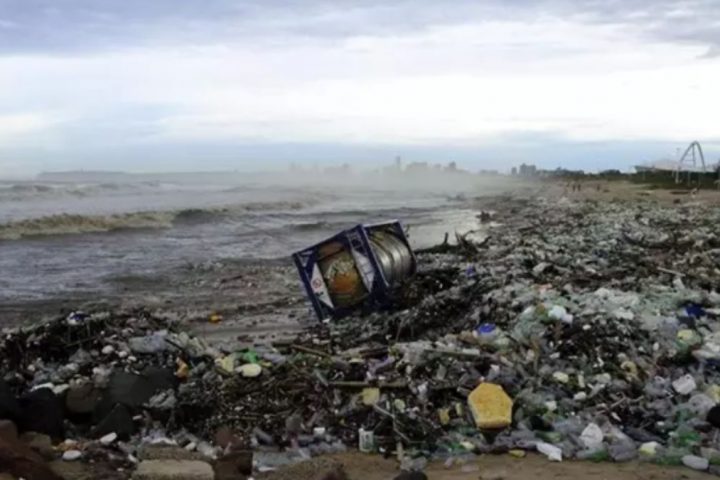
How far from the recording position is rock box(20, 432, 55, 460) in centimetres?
515

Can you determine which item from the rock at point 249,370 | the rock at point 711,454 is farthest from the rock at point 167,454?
the rock at point 711,454

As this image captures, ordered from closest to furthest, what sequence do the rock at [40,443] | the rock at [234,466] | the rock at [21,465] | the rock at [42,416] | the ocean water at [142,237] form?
the rock at [21,465] < the rock at [234,466] < the rock at [40,443] < the rock at [42,416] < the ocean water at [142,237]

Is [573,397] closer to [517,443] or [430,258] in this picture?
[517,443]

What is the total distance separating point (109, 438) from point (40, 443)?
1.51ft

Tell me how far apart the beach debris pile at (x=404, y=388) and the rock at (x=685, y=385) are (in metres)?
0.02

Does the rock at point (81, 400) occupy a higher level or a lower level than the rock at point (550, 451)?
higher

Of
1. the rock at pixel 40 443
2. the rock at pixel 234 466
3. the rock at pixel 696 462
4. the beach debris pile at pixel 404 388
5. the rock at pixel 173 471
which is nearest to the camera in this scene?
the rock at pixel 173 471

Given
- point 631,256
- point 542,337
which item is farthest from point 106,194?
point 542,337

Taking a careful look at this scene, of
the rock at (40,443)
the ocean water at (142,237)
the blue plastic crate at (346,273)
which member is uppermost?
the blue plastic crate at (346,273)

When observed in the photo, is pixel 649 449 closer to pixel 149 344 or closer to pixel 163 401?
pixel 163 401

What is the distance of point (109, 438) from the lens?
5.52 m

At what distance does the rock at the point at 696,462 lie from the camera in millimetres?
4875

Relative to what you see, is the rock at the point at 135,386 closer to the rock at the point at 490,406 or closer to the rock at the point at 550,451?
the rock at the point at 490,406

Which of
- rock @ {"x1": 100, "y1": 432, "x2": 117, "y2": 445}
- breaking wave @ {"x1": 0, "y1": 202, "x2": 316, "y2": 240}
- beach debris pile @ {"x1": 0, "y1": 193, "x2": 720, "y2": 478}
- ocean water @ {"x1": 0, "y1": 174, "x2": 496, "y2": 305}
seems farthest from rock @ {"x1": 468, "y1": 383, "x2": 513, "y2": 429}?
breaking wave @ {"x1": 0, "y1": 202, "x2": 316, "y2": 240}
